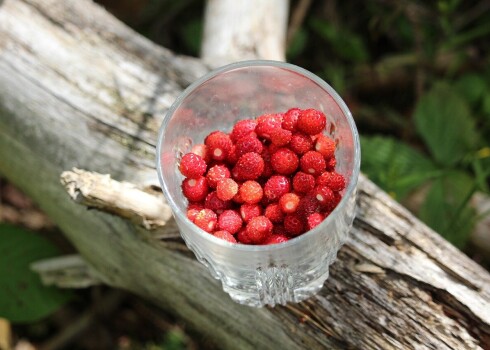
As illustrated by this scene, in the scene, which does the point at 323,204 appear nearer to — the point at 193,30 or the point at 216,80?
the point at 216,80

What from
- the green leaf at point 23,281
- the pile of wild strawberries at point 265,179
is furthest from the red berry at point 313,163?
the green leaf at point 23,281

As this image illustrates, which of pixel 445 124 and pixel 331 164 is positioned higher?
pixel 445 124

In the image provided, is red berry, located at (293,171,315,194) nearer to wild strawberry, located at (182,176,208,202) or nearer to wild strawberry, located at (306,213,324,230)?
wild strawberry, located at (306,213,324,230)

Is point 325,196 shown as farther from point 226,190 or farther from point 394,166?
point 394,166

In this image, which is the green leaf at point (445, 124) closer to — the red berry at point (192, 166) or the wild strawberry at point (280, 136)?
the wild strawberry at point (280, 136)

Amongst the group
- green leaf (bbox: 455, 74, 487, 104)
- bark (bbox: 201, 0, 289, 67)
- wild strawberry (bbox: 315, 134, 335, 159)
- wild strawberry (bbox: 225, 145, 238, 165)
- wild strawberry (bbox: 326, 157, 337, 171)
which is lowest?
wild strawberry (bbox: 225, 145, 238, 165)

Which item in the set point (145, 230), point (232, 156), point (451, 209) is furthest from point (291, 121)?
point (451, 209)

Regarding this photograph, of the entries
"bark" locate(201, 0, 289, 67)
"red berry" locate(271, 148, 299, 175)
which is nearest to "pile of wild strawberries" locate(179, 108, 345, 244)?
"red berry" locate(271, 148, 299, 175)
